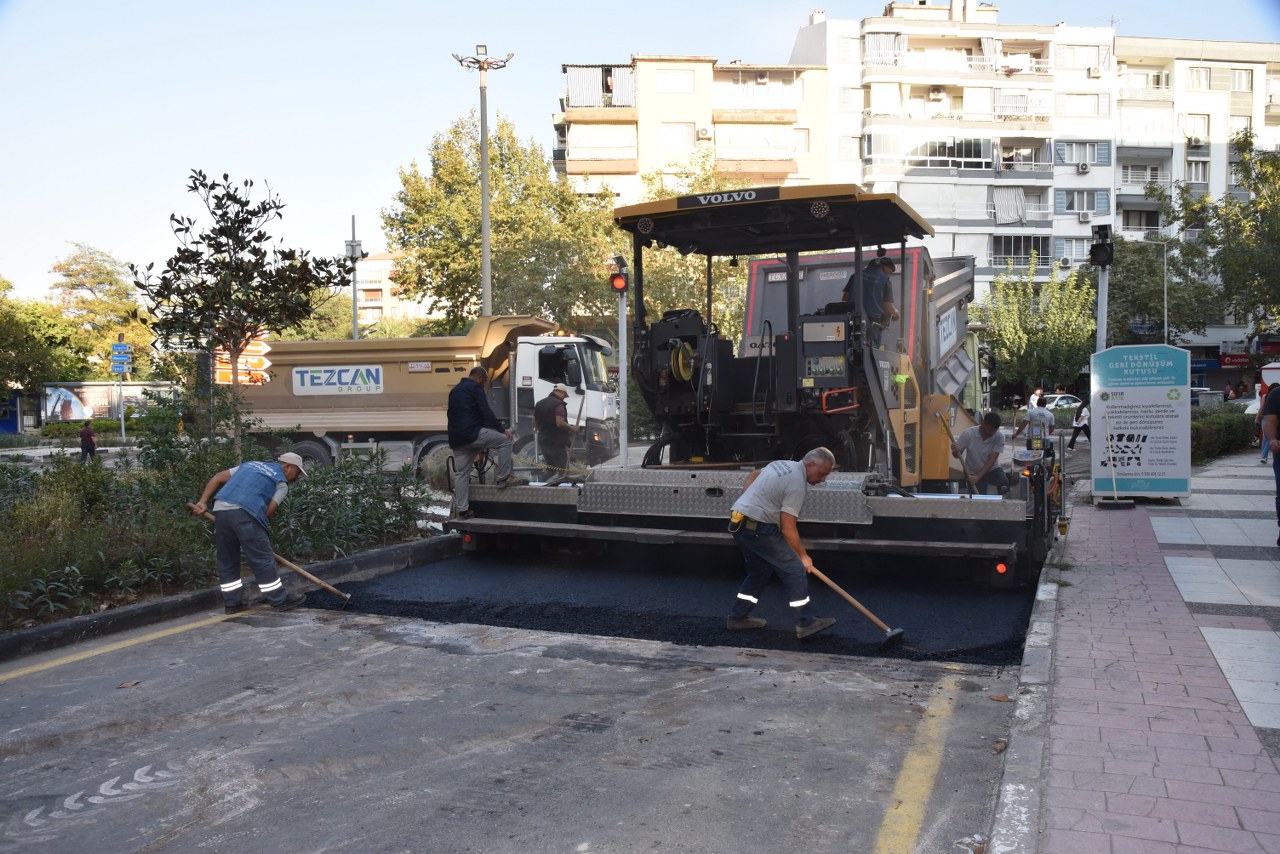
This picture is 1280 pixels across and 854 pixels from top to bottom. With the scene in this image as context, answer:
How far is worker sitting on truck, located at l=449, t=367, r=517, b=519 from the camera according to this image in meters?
9.32

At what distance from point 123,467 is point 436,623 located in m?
3.87

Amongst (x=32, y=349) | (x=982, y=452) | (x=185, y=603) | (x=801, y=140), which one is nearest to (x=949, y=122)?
(x=801, y=140)

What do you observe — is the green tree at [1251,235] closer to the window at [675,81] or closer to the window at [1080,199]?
the window at [675,81]

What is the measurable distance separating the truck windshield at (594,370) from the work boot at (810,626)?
11.2 meters

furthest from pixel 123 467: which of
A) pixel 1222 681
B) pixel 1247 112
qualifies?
pixel 1247 112

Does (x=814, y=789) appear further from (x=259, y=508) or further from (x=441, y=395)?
(x=441, y=395)

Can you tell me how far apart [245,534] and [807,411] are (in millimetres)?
4115

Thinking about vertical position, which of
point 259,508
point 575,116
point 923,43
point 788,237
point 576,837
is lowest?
point 576,837

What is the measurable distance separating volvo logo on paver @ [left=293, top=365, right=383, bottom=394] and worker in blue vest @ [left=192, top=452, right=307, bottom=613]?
33.2 ft

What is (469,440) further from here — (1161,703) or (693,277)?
(693,277)

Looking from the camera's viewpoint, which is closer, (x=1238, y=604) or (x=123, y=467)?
(x=1238, y=604)

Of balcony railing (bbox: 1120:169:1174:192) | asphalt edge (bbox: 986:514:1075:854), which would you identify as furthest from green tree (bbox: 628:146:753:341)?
balcony railing (bbox: 1120:169:1174:192)

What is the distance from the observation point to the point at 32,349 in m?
39.7

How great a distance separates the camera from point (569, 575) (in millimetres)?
8969
